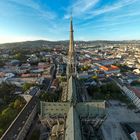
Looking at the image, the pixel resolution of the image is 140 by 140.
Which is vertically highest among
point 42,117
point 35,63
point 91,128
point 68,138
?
point 68,138

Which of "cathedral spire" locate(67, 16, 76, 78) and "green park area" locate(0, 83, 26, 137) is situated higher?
"cathedral spire" locate(67, 16, 76, 78)

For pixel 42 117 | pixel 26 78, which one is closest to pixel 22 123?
pixel 42 117

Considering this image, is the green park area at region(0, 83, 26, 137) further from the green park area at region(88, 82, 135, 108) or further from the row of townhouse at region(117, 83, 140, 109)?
the row of townhouse at region(117, 83, 140, 109)

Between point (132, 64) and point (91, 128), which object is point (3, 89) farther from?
point (132, 64)

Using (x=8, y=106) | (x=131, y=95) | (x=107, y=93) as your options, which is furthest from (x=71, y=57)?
(x=131, y=95)

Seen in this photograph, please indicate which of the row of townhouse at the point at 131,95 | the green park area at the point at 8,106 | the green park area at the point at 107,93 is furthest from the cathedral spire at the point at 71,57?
the row of townhouse at the point at 131,95

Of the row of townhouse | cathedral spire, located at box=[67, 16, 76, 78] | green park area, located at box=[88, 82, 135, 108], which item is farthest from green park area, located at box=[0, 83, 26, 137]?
the row of townhouse

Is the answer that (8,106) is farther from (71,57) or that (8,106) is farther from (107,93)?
(107,93)

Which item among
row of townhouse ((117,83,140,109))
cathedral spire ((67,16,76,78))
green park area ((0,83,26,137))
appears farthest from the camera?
row of townhouse ((117,83,140,109))
